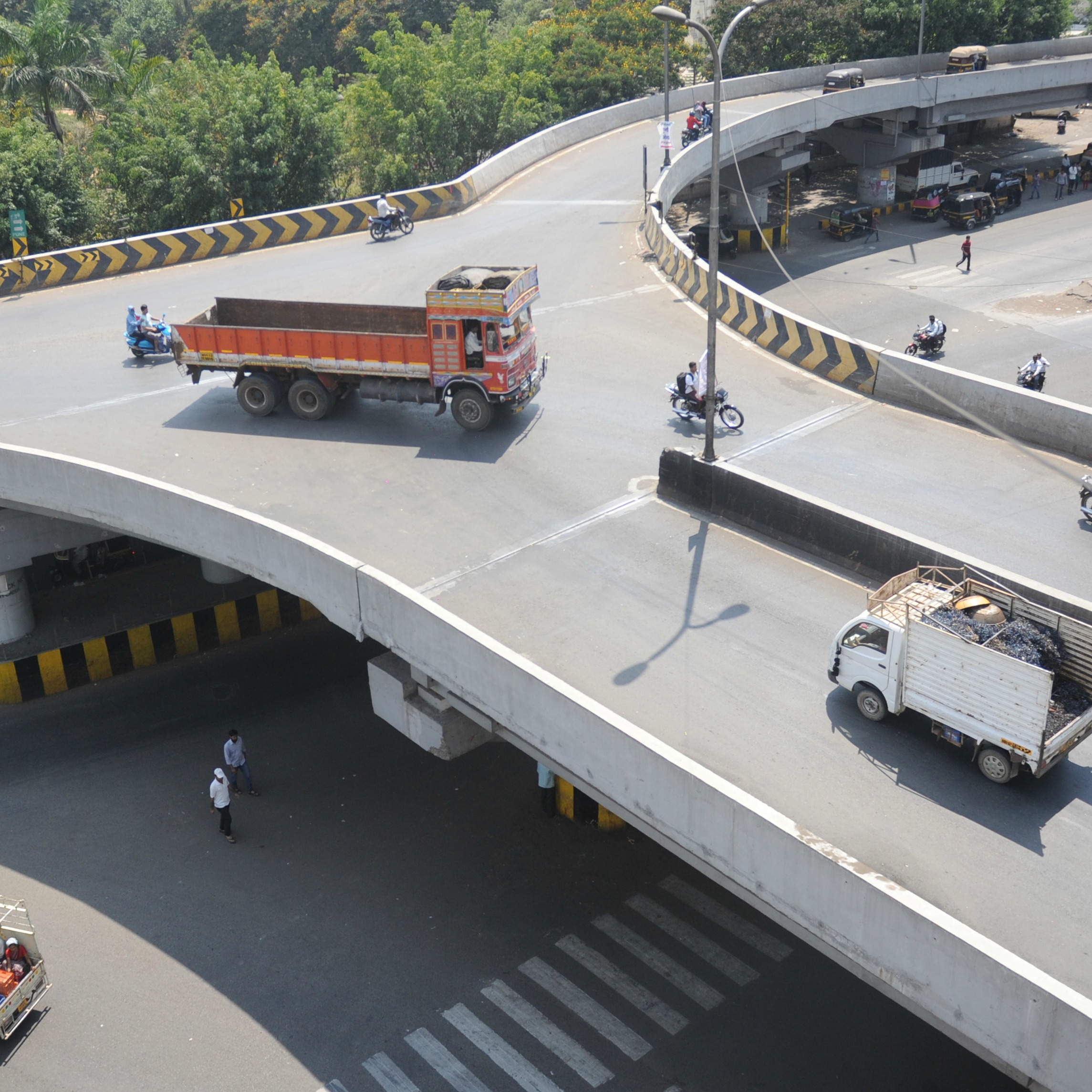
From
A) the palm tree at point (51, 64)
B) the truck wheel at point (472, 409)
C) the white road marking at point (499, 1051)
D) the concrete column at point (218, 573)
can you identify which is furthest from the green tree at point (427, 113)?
the white road marking at point (499, 1051)

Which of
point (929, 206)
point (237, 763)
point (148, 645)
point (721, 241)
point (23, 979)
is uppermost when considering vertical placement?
point (929, 206)

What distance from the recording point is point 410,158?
48.5 meters

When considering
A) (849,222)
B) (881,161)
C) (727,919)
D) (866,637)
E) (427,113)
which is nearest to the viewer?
(866,637)

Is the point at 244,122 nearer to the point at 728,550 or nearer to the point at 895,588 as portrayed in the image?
the point at 728,550

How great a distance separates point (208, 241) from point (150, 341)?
9.96m

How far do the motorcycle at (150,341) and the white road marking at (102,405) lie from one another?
1627 millimetres

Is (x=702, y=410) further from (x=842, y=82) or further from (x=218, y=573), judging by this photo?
(x=842, y=82)

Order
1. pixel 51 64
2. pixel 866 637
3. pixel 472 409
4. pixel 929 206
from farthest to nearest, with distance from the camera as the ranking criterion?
pixel 929 206 → pixel 51 64 → pixel 472 409 → pixel 866 637

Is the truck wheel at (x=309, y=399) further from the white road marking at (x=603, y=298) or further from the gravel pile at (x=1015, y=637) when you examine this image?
the gravel pile at (x=1015, y=637)

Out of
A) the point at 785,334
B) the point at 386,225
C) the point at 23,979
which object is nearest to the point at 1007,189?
the point at 386,225

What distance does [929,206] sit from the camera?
52.8 metres

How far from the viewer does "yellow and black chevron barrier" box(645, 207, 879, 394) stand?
80.8 feet

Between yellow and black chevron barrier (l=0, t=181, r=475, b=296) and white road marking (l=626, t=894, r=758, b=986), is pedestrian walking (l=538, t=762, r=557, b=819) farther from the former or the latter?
yellow and black chevron barrier (l=0, t=181, r=475, b=296)

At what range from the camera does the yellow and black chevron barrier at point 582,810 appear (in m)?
20.5
